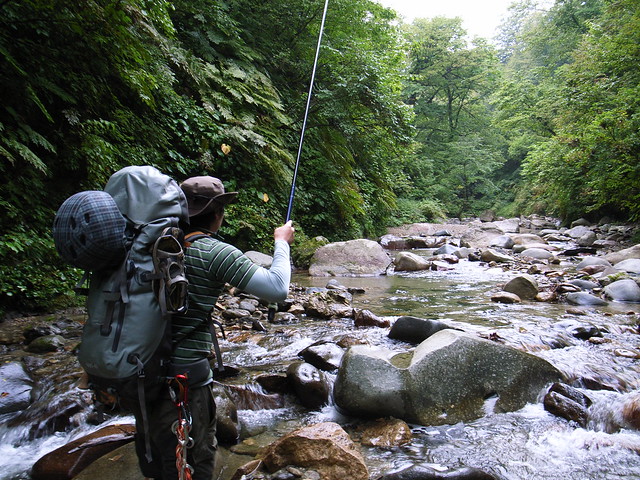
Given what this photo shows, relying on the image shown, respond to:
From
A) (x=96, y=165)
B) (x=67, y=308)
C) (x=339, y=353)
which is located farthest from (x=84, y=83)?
(x=339, y=353)

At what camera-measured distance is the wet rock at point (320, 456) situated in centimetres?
229

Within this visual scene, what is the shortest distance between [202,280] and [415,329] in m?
3.56

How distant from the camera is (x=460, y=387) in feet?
10.4

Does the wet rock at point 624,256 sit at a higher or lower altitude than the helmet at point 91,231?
lower

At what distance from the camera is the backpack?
4.56 feet

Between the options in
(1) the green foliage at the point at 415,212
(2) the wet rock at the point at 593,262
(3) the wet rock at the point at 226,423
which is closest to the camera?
(3) the wet rock at the point at 226,423

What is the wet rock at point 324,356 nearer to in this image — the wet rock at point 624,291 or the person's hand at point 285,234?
the person's hand at point 285,234

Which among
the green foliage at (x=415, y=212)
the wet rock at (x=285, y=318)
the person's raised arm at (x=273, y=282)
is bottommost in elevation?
the wet rock at (x=285, y=318)

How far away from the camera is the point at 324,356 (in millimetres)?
3939

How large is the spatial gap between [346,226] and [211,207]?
11275mm

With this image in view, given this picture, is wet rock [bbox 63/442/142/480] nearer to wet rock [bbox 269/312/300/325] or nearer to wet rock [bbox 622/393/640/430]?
wet rock [bbox 269/312/300/325]

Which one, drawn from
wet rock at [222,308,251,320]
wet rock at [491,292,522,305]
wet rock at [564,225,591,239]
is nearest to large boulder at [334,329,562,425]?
wet rock at [222,308,251,320]

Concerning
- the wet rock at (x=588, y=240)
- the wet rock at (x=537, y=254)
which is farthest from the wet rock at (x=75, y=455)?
the wet rock at (x=588, y=240)

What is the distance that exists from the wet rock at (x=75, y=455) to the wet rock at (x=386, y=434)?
171 cm
